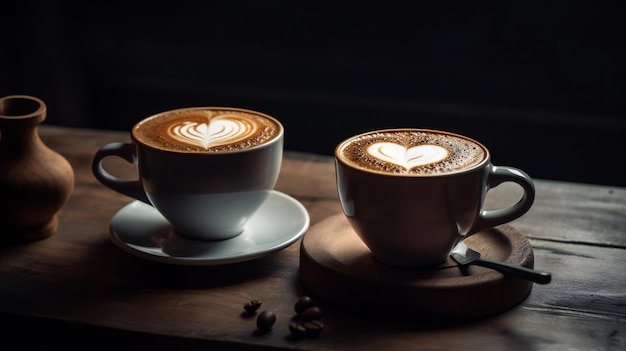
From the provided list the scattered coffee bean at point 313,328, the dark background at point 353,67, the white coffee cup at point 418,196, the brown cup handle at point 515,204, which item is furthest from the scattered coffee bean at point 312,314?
the dark background at point 353,67

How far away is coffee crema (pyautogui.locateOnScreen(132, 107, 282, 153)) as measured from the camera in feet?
3.17

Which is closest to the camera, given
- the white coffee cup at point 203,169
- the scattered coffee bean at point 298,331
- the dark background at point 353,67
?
the scattered coffee bean at point 298,331

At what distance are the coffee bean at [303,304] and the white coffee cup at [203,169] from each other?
183mm

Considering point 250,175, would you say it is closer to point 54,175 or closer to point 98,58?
point 54,175

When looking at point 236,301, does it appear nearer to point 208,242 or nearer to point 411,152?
point 208,242

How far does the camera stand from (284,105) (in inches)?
107

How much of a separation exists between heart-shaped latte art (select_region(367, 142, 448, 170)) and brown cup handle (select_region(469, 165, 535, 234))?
0.06 m

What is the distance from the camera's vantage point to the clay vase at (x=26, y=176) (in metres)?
1.01

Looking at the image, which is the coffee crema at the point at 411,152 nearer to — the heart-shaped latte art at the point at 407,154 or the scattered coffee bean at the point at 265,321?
the heart-shaped latte art at the point at 407,154

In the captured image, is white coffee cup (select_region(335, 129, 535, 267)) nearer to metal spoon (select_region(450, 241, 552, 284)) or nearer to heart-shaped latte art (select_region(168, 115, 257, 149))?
metal spoon (select_region(450, 241, 552, 284))

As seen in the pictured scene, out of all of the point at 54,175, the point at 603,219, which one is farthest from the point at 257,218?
the point at 603,219

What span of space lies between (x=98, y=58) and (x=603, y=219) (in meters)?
2.21

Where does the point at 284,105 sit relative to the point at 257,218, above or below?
below

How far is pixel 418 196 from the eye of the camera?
2.72 ft
